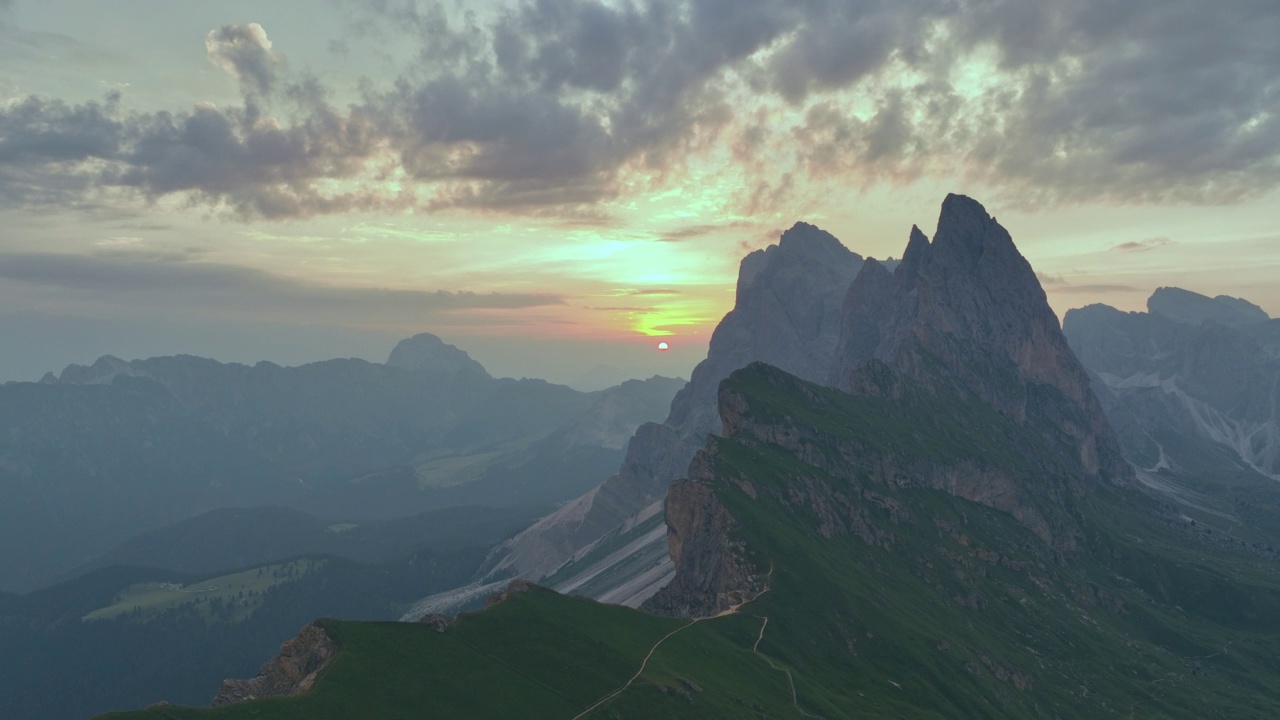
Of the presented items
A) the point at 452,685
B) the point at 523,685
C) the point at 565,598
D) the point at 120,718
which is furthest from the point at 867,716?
the point at 120,718

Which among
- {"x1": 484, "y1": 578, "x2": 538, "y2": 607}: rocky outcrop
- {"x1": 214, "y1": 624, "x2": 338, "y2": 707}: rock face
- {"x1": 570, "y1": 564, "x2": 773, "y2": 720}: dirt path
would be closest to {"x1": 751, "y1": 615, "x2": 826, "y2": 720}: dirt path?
{"x1": 570, "y1": 564, "x2": 773, "y2": 720}: dirt path

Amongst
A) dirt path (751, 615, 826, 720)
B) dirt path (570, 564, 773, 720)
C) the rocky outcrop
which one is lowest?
dirt path (751, 615, 826, 720)

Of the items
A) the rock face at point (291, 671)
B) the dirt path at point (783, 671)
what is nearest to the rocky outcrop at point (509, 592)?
the rock face at point (291, 671)

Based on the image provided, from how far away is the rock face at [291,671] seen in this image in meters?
110

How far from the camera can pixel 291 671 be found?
117 metres

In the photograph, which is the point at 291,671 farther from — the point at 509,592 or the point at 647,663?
the point at 647,663

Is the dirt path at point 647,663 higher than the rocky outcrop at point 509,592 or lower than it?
lower

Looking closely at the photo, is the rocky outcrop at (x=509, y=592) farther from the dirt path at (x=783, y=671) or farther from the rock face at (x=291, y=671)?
the dirt path at (x=783, y=671)

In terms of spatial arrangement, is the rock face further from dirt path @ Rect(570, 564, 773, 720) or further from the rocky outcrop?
dirt path @ Rect(570, 564, 773, 720)

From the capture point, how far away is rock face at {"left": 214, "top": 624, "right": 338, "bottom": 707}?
110 m

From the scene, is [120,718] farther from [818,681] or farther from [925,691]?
[925,691]

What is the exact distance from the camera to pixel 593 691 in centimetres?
12388

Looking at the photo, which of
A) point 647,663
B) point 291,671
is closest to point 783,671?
point 647,663

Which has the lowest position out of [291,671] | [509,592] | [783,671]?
[783,671]
